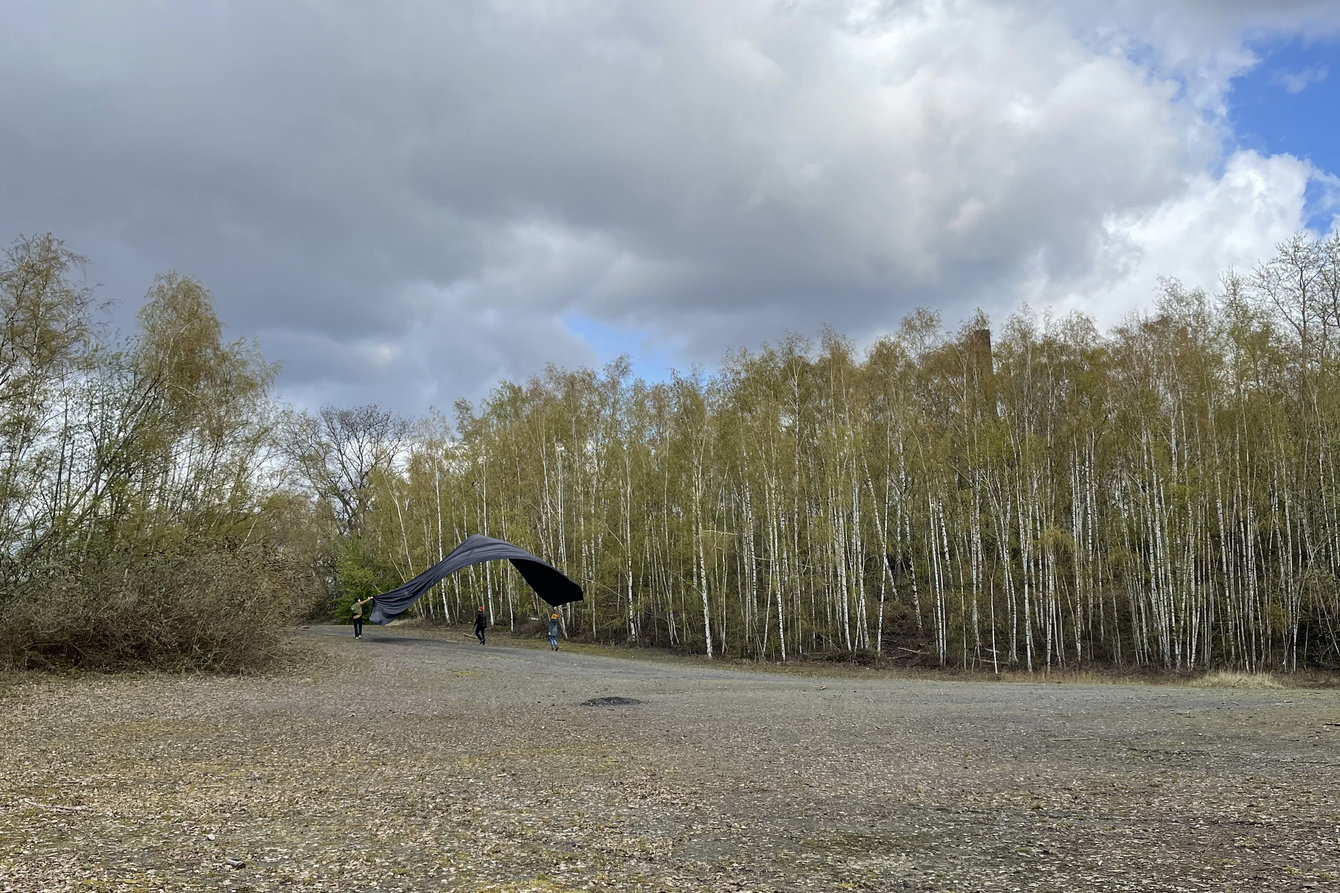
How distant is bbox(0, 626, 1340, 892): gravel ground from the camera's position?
503cm

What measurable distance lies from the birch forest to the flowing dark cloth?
9.54 feet

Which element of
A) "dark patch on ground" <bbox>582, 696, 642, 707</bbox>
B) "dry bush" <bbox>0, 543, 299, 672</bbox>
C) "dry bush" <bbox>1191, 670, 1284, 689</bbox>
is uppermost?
"dry bush" <bbox>0, 543, 299, 672</bbox>

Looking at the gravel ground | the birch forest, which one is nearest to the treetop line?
the birch forest

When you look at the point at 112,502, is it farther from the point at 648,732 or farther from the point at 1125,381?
the point at 1125,381

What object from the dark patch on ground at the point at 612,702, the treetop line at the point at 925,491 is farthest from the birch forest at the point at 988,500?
the dark patch on ground at the point at 612,702

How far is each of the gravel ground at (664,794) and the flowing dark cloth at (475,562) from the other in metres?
13.8

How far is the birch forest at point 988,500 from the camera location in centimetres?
2470

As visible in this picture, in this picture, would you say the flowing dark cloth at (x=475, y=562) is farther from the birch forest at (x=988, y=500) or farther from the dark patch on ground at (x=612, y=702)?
the dark patch on ground at (x=612, y=702)

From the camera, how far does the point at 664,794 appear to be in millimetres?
7195

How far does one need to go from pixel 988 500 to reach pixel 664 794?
2320 centimetres

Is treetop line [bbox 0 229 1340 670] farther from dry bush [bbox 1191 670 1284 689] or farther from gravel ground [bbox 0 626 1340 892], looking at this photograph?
gravel ground [bbox 0 626 1340 892]

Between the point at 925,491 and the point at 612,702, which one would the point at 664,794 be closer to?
the point at 612,702

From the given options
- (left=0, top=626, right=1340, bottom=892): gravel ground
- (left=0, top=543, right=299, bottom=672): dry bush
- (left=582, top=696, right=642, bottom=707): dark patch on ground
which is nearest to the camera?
(left=0, top=626, right=1340, bottom=892): gravel ground

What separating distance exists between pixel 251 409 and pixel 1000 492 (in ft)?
71.4
